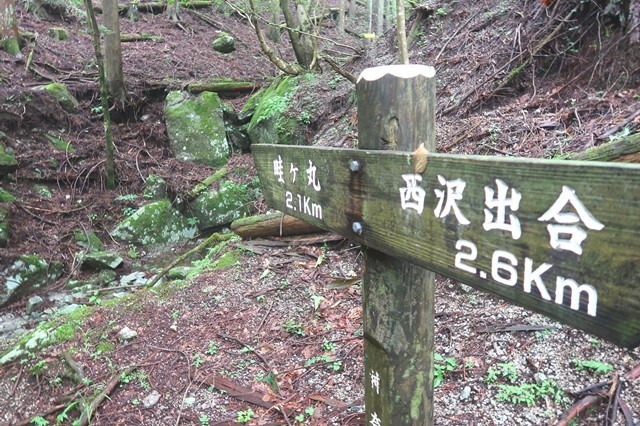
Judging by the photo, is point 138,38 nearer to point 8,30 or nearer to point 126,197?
point 8,30

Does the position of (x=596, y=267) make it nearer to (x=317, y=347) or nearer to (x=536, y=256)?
(x=536, y=256)

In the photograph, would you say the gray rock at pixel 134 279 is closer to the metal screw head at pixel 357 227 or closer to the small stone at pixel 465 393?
the small stone at pixel 465 393

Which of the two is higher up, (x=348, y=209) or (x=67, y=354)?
(x=348, y=209)

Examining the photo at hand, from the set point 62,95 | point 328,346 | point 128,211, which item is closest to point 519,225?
point 328,346


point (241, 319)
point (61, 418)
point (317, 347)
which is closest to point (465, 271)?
point (317, 347)

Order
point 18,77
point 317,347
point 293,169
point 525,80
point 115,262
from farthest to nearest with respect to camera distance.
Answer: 1. point 18,77
2. point 115,262
3. point 525,80
4. point 317,347
5. point 293,169

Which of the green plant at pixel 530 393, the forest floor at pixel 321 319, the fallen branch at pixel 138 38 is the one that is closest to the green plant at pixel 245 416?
the forest floor at pixel 321 319

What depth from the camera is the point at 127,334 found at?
402 cm

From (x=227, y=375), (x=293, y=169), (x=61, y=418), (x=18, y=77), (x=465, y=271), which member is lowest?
(x=61, y=418)

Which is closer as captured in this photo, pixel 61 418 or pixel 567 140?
pixel 61 418

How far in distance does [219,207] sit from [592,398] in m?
6.69

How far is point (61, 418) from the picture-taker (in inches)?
129

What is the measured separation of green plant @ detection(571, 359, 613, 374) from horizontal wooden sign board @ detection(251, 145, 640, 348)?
1.92 m

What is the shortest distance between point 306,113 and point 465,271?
7335 mm
